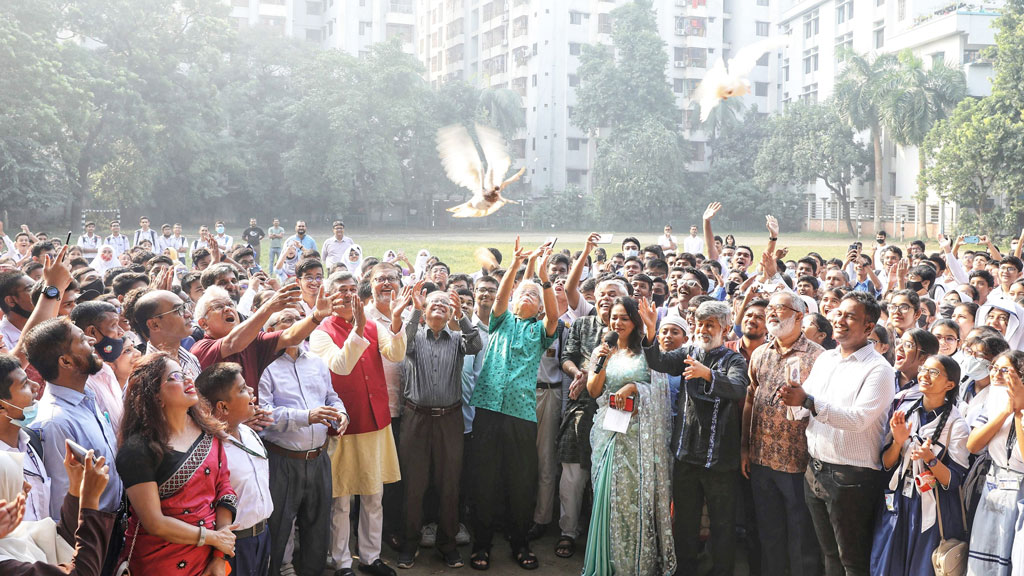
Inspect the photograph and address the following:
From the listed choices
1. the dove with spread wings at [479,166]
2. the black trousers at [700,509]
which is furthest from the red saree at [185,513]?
the dove with spread wings at [479,166]

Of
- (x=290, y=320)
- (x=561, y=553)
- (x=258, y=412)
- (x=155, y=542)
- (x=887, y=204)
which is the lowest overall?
(x=561, y=553)

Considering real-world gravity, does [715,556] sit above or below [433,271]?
below

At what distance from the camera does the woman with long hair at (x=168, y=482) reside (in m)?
3.05

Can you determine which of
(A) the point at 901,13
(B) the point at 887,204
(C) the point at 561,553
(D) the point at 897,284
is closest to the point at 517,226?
(B) the point at 887,204

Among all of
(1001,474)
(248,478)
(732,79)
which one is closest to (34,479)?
(248,478)

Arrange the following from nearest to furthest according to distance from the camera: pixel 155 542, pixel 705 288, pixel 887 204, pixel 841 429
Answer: pixel 155 542 < pixel 841 429 < pixel 705 288 < pixel 887 204

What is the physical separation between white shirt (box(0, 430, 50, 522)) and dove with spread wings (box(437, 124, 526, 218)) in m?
3.89

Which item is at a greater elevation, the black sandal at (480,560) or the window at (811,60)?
the window at (811,60)

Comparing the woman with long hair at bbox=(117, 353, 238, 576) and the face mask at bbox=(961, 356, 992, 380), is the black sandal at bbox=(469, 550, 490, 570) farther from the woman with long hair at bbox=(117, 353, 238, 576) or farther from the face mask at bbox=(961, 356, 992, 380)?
the face mask at bbox=(961, 356, 992, 380)

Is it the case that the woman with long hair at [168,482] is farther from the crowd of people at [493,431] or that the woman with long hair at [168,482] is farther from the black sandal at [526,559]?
the black sandal at [526,559]

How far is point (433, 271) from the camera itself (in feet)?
27.6

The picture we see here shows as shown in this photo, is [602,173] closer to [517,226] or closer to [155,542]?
[517,226]

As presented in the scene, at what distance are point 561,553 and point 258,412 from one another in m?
2.47

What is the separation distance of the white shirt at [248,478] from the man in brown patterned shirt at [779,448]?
268 cm
